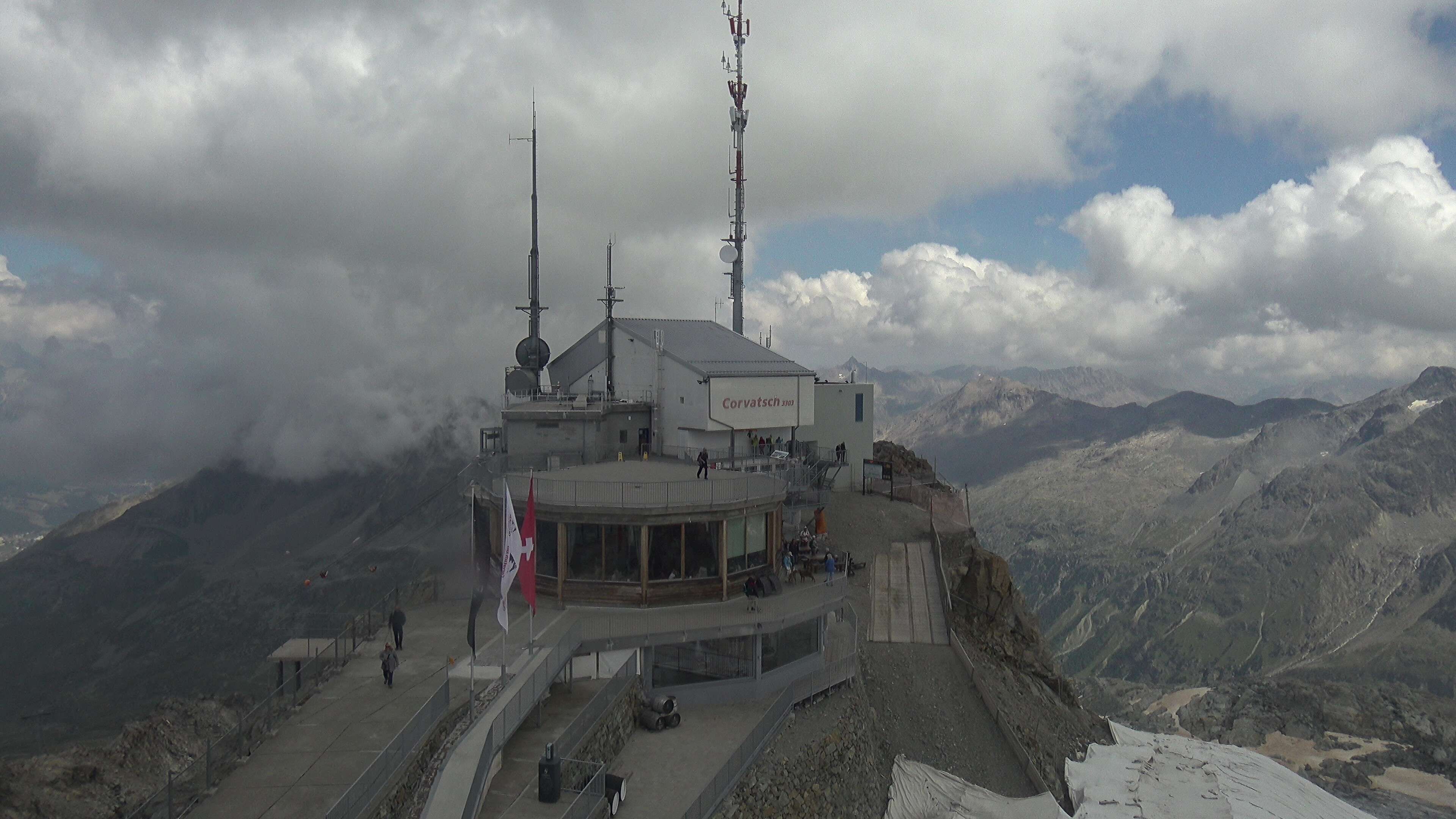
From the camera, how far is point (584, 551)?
29797mm

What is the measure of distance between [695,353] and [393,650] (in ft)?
81.1

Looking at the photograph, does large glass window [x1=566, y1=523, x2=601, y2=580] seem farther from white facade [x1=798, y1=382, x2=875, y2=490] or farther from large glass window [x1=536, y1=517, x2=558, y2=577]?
white facade [x1=798, y1=382, x2=875, y2=490]

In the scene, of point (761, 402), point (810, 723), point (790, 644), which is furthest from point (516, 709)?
point (761, 402)

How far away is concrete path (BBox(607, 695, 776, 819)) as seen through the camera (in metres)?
21.6

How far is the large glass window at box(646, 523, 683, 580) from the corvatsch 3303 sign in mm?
13959

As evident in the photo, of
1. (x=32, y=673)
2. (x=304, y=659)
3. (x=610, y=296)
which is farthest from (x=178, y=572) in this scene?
(x=304, y=659)

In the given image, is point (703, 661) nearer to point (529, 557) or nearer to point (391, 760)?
point (529, 557)

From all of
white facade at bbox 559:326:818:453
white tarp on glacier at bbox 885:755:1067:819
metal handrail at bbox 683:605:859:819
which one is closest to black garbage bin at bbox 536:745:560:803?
metal handrail at bbox 683:605:859:819

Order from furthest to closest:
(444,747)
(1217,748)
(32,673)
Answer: (32,673), (1217,748), (444,747)

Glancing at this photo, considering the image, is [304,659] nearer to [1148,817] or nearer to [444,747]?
[444,747]

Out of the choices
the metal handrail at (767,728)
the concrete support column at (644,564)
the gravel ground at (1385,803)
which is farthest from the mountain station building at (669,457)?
the gravel ground at (1385,803)

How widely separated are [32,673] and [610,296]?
153644mm

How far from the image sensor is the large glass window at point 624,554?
29.6 meters

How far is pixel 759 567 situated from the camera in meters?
A: 32.5
